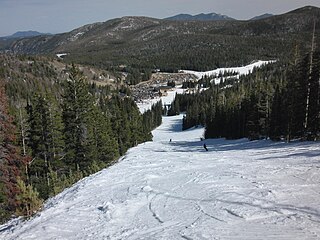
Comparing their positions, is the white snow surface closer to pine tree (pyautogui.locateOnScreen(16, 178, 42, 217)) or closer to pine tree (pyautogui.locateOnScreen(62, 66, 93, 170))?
pine tree (pyautogui.locateOnScreen(62, 66, 93, 170))

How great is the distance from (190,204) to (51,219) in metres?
5.12

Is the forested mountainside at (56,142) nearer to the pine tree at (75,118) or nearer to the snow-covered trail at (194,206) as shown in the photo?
the pine tree at (75,118)

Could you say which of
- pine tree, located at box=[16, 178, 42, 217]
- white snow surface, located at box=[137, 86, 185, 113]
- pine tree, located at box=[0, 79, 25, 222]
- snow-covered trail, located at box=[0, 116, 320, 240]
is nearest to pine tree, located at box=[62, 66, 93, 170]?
pine tree, located at box=[0, 79, 25, 222]

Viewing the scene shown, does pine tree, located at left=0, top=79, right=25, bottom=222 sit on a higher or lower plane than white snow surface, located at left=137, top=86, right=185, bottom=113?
higher

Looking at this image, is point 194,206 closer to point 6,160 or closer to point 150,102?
point 6,160

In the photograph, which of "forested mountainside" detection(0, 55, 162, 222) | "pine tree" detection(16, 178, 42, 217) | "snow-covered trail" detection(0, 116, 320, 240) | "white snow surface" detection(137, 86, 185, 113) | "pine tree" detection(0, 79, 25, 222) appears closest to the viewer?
"snow-covered trail" detection(0, 116, 320, 240)

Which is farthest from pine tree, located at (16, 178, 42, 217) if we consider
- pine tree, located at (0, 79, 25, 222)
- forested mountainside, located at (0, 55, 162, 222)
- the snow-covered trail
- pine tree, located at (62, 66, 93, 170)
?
pine tree, located at (62, 66, 93, 170)

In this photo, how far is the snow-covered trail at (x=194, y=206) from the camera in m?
9.72

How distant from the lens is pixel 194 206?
473 inches

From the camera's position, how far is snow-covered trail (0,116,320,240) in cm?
972

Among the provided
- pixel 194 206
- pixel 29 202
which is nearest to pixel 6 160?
pixel 29 202

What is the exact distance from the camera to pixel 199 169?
18562mm

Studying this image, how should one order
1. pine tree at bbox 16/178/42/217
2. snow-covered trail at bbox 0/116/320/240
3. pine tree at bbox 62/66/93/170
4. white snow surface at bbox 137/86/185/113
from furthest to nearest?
white snow surface at bbox 137/86/185/113 < pine tree at bbox 62/66/93/170 < pine tree at bbox 16/178/42/217 < snow-covered trail at bbox 0/116/320/240

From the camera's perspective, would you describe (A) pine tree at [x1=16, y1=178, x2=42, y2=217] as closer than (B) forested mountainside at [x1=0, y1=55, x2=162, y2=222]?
Yes
